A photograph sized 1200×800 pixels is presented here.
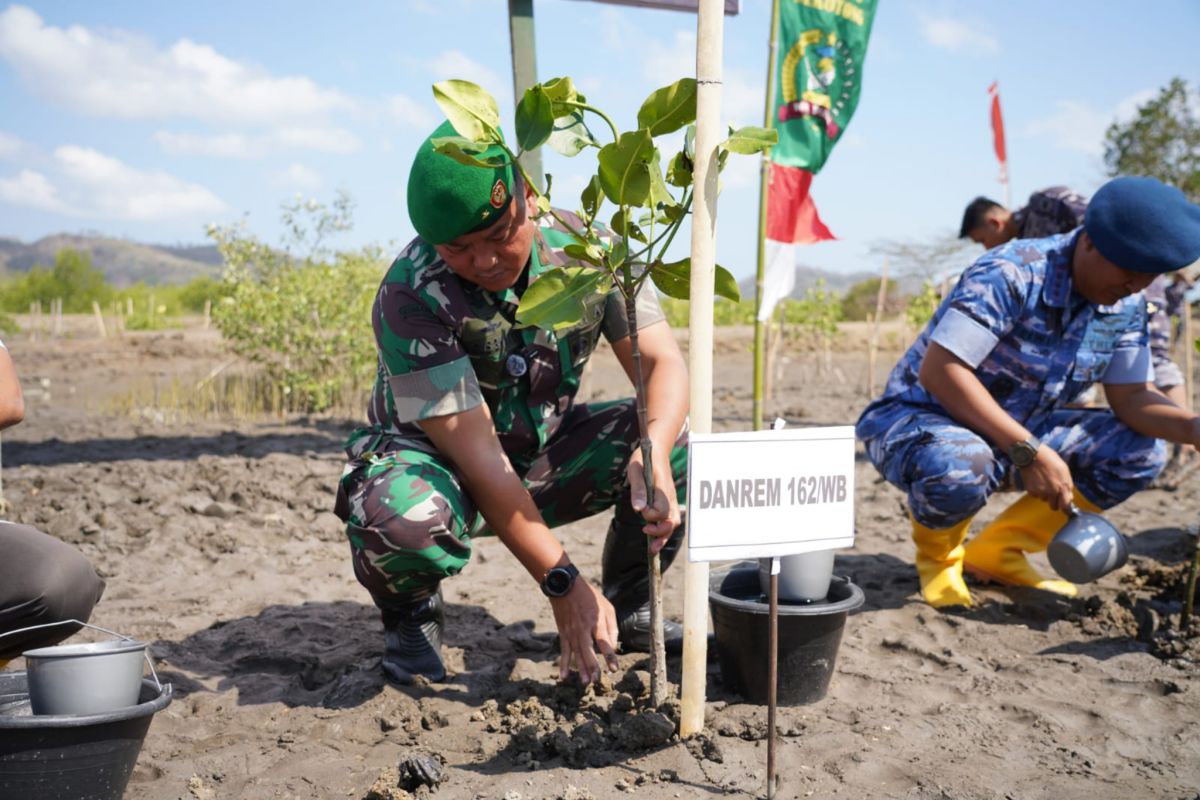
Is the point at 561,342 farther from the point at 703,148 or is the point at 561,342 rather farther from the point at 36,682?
the point at 36,682

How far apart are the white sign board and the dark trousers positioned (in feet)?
4.57

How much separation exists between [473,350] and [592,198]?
680 mm

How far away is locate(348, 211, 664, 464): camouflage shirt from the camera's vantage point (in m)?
2.36

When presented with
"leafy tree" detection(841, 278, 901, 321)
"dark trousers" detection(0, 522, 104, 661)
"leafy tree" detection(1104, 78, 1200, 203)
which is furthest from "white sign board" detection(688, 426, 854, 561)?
"leafy tree" detection(841, 278, 901, 321)

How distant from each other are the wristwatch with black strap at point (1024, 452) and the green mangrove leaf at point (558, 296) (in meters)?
1.70

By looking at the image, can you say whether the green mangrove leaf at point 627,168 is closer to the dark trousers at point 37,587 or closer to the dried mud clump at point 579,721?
the dried mud clump at point 579,721

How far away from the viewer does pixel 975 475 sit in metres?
3.06

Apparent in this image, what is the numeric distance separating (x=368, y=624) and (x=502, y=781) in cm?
129

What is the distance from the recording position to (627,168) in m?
1.87

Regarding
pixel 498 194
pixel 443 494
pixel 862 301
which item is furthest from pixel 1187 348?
pixel 862 301

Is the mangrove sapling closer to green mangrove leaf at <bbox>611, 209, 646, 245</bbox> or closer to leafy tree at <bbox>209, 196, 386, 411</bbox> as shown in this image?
green mangrove leaf at <bbox>611, 209, 646, 245</bbox>

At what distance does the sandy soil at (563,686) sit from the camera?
6.66 ft

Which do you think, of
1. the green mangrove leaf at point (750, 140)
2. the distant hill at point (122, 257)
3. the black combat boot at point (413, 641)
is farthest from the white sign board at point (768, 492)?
the distant hill at point (122, 257)

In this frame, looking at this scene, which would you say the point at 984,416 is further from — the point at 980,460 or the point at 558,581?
the point at 558,581
